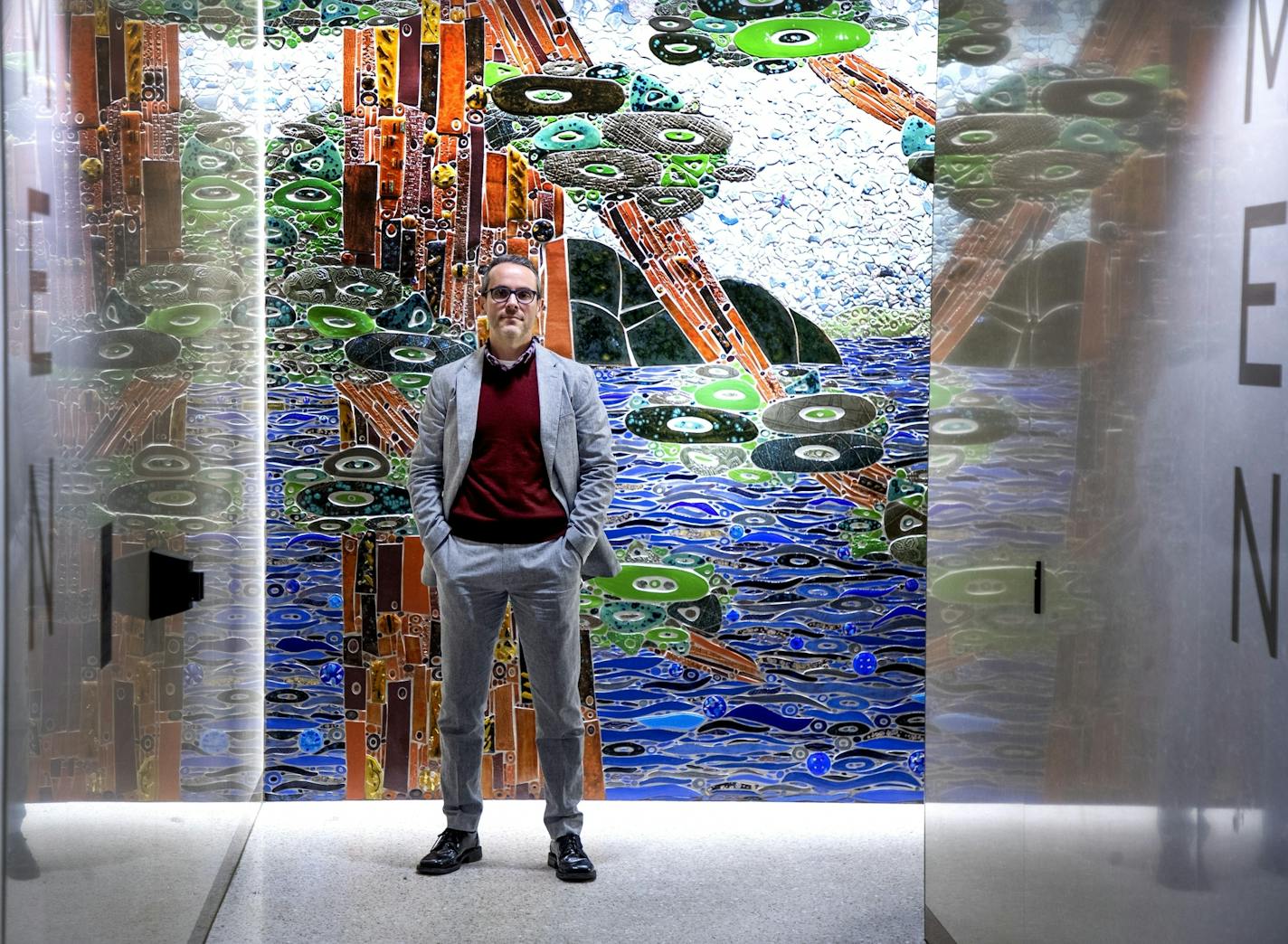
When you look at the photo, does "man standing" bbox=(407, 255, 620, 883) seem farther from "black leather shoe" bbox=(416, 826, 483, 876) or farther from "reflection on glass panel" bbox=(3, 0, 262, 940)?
"reflection on glass panel" bbox=(3, 0, 262, 940)

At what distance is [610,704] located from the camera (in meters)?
4.67

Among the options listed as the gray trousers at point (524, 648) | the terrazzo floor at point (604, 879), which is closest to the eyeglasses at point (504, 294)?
the gray trousers at point (524, 648)

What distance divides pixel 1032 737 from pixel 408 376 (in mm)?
2506

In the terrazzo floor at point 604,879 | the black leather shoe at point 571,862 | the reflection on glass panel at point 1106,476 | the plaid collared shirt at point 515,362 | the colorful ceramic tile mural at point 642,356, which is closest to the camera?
the reflection on glass panel at point 1106,476

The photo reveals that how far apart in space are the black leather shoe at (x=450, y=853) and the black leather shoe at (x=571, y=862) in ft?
0.81

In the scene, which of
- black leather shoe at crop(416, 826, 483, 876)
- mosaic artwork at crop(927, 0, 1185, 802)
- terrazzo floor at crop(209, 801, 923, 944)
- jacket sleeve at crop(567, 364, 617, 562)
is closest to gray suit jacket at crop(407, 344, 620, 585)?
jacket sleeve at crop(567, 364, 617, 562)

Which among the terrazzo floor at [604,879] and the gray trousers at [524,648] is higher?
the gray trousers at [524,648]

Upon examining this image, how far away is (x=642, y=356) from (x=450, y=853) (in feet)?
5.58

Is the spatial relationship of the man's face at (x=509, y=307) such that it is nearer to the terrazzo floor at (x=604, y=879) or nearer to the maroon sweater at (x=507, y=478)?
the maroon sweater at (x=507, y=478)

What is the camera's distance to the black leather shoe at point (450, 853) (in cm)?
398

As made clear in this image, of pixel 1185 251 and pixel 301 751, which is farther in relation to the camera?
pixel 301 751

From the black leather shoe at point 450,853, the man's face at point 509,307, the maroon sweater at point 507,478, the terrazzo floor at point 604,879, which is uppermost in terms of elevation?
the man's face at point 509,307

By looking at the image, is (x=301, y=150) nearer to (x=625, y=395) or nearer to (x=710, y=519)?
(x=625, y=395)

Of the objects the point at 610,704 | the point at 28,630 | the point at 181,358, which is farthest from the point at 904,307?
the point at 28,630
